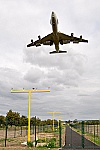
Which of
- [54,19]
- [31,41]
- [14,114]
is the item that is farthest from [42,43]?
[14,114]

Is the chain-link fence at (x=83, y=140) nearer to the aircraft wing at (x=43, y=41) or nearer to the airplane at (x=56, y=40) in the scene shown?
the airplane at (x=56, y=40)

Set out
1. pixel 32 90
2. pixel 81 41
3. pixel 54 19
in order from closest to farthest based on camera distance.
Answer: pixel 54 19, pixel 81 41, pixel 32 90

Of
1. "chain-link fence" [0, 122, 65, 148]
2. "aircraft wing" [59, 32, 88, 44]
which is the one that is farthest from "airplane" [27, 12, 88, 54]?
"chain-link fence" [0, 122, 65, 148]

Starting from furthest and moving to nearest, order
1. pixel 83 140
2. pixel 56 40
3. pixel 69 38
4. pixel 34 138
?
1. pixel 34 138
2. pixel 69 38
3. pixel 83 140
4. pixel 56 40

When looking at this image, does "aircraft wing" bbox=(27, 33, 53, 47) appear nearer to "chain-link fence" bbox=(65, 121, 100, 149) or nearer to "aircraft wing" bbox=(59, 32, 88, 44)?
"aircraft wing" bbox=(59, 32, 88, 44)

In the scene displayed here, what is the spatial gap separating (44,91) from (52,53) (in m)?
3.30

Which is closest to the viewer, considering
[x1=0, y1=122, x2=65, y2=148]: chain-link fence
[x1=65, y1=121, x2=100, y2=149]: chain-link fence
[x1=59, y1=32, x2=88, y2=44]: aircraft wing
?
[x1=0, y1=122, x2=65, y2=148]: chain-link fence

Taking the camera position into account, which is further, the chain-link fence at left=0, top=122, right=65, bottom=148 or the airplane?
the chain-link fence at left=0, top=122, right=65, bottom=148

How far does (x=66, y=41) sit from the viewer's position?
1995cm

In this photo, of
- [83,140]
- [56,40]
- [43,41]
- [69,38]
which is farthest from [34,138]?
[56,40]

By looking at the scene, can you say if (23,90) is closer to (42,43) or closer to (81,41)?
(42,43)

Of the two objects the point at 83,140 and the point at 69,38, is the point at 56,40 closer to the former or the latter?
the point at 69,38

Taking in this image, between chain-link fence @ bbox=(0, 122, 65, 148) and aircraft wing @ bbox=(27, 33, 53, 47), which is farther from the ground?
aircraft wing @ bbox=(27, 33, 53, 47)

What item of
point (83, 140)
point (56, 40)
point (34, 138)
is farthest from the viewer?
point (34, 138)
